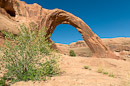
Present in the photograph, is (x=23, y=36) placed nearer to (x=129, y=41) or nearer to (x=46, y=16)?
(x=46, y=16)

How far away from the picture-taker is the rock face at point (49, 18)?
9600mm

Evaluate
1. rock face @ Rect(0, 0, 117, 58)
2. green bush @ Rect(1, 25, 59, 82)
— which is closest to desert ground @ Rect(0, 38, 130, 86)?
green bush @ Rect(1, 25, 59, 82)

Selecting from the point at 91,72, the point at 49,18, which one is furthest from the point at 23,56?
the point at 49,18

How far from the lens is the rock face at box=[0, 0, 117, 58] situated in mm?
9600

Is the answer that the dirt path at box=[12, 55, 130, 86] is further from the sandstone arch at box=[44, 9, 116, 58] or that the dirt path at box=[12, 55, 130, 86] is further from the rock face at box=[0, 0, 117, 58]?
the rock face at box=[0, 0, 117, 58]

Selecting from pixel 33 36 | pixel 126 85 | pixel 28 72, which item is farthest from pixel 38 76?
pixel 126 85

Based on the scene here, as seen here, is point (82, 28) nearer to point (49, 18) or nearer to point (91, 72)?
point (49, 18)

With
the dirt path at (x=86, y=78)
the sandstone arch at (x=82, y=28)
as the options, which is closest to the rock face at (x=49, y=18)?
the sandstone arch at (x=82, y=28)

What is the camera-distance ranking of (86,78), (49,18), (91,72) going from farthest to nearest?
(49,18), (91,72), (86,78)

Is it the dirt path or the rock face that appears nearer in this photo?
the dirt path

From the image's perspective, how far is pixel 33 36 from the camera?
3426 millimetres

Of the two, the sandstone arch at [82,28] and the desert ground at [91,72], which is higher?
the sandstone arch at [82,28]

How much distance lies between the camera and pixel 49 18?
1126cm

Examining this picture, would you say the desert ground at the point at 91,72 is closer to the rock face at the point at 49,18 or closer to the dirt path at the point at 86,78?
the dirt path at the point at 86,78
